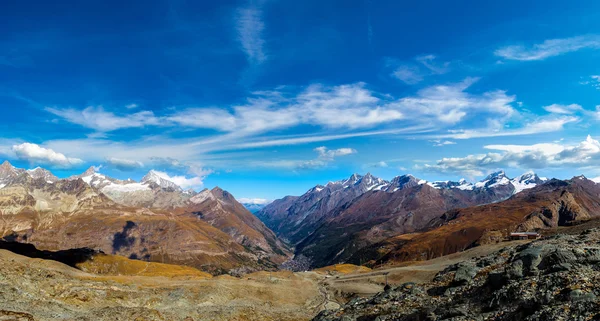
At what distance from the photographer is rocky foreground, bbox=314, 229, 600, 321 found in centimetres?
2584

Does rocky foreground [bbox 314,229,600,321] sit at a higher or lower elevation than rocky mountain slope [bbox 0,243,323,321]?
higher

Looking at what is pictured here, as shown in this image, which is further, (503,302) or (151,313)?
(151,313)

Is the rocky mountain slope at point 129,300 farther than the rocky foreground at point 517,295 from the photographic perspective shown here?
Yes

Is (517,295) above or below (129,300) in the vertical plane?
above

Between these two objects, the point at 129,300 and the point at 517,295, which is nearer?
the point at 517,295

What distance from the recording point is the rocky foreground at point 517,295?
25844 millimetres

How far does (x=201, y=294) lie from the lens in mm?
75250

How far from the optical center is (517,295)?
3064 cm

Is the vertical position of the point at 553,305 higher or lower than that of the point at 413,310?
higher

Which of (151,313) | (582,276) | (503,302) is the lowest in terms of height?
(151,313)

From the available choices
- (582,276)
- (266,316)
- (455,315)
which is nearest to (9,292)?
(266,316)

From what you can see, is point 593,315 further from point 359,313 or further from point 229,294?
point 229,294

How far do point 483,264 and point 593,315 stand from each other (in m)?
37.3

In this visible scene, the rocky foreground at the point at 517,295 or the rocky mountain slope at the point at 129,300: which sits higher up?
the rocky foreground at the point at 517,295
